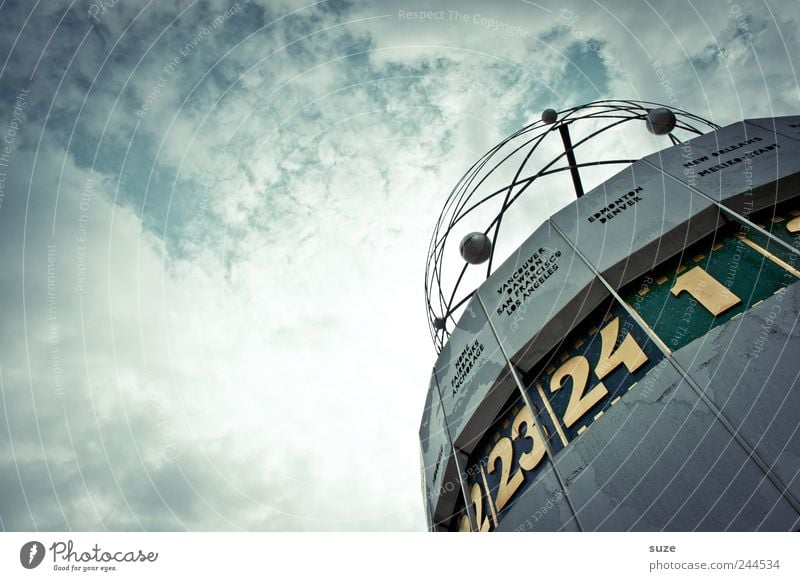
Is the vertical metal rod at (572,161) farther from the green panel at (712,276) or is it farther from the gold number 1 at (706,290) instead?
the gold number 1 at (706,290)

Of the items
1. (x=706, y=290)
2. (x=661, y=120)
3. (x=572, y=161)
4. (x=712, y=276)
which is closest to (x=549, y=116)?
(x=572, y=161)

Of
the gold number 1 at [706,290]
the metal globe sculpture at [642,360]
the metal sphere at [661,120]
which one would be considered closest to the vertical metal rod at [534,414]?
the metal globe sculpture at [642,360]

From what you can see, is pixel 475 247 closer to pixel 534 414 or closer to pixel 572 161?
pixel 534 414

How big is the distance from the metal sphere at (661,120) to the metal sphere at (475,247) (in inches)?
→ 149

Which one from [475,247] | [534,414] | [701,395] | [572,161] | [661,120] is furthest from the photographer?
[572,161]

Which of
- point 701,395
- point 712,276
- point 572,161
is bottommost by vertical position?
point 701,395

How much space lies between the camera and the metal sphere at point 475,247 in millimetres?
6887

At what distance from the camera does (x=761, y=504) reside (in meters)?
3.66

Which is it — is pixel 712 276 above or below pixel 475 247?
below

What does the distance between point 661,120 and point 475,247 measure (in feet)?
13.4

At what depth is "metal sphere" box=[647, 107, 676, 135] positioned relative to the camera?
7391 mm

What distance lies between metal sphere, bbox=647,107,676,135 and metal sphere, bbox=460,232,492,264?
3789 millimetres

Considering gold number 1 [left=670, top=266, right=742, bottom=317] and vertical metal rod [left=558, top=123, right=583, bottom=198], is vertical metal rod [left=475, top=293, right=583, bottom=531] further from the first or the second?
vertical metal rod [left=558, top=123, right=583, bottom=198]

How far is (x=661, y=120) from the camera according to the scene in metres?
7.43
